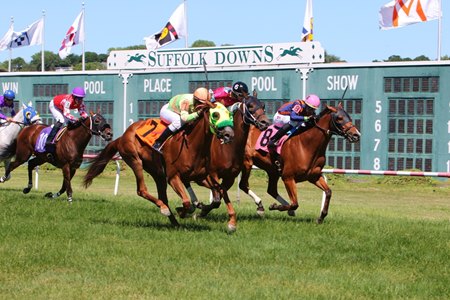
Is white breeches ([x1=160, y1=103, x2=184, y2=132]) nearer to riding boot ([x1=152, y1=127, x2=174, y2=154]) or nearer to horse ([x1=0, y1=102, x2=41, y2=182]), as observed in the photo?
riding boot ([x1=152, y1=127, x2=174, y2=154])

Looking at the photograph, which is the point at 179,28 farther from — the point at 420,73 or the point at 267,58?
the point at 420,73

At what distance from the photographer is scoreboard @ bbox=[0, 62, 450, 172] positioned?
22.2m

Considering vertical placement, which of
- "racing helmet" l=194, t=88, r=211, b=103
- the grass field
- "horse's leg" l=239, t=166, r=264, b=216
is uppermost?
"racing helmet" l=194, t=88, r=211, b=103

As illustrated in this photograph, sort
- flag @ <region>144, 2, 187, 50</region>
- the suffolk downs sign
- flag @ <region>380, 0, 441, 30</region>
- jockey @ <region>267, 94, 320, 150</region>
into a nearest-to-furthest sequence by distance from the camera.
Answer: jockey @ <region>267, 94, 320, 150</region> < flag @ <region>380, 0, 441, 30</region> < the suffolk downs sign < flag @ <region>144, 2, 187, 50</region>

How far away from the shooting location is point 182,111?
10672 mm

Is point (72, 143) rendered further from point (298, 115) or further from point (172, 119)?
point (298, 115)

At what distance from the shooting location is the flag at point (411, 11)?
24.2m

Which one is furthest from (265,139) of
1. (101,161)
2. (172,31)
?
(172,31)

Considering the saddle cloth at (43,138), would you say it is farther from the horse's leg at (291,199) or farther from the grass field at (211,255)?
the horse's leg at (291,199)

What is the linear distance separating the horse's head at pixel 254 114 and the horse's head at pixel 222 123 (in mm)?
239

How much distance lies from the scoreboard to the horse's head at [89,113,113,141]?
10.5 meters

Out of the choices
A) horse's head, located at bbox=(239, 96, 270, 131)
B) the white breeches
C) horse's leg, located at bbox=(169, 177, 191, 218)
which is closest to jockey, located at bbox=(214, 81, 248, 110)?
horse's head, located at bbox=(239, 96, 270, 131)

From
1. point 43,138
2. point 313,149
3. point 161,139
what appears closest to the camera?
point 161,139

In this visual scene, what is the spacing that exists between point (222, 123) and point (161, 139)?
4.42 feet
